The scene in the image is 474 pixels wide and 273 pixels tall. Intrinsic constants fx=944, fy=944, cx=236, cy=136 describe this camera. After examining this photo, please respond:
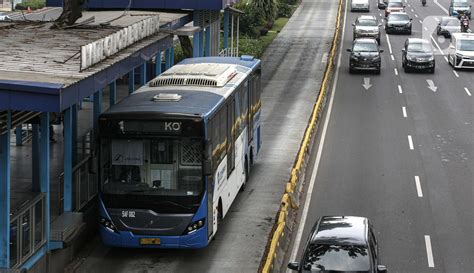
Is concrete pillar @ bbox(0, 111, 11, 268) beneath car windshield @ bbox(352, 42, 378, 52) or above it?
above

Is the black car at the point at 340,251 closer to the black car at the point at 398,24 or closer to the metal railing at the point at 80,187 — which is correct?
the metal railing at the point at 80,187

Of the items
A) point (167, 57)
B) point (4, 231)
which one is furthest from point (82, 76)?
point (167, 57)

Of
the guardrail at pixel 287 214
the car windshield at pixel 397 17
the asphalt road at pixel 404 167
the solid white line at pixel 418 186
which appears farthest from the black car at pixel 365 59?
the solid white line at pixel 418 186

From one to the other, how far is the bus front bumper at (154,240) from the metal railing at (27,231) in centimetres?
173

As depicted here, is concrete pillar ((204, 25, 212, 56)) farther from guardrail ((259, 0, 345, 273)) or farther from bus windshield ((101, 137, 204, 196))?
bus windshield ((101, 137, 204, 196))

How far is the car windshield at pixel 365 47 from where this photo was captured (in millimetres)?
50688

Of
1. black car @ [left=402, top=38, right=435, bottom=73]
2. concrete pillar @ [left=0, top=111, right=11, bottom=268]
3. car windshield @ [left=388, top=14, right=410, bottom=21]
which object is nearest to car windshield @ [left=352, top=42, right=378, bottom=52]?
black car @ [left=402, top=38, right=435, bottom=73]

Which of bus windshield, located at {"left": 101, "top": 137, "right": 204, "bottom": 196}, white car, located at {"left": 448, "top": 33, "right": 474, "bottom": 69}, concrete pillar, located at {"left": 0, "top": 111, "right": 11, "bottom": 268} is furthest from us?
white car, located at {"left": 448, "top": 33, "right": 474, "bottom": 69}

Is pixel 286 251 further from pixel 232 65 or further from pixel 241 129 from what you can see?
pixel 232 65

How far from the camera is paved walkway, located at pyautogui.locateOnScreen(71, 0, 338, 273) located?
2008cm

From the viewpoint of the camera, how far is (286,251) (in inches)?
828

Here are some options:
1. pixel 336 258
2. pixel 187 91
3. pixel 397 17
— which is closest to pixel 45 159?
pixel 187 91

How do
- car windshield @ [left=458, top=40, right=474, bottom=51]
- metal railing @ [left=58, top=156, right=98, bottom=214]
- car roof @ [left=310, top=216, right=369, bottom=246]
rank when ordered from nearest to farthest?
1. car roof @ [left=310, top=216, right=369, bottom=246]
2. metal railing @ [left=58, top=156, right=98, bottom=214]
3. car windshield @ [left=458, top=40, right=474, bottom=51]

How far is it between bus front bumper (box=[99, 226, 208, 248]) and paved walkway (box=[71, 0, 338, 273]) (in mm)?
517
